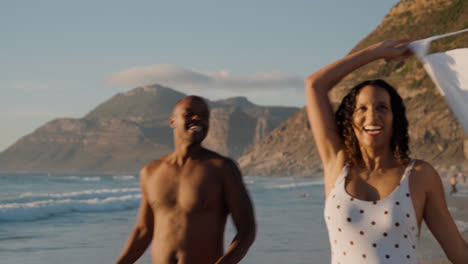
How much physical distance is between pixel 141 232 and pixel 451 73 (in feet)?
4.60

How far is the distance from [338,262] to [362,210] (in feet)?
0.77

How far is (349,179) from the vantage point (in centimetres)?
248

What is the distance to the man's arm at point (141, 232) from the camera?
2.72 metres

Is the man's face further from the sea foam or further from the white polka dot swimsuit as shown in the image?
the sea foam

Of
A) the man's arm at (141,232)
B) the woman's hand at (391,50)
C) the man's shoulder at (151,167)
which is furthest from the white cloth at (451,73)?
the man's arm at (141,232)

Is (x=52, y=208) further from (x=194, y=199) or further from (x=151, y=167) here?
(x=194, y=199)

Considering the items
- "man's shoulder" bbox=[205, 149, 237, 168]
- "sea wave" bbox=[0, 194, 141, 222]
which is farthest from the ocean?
"man's shoulder" bbox=[205, 149, 237, 168]

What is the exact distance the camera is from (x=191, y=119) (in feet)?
8.63

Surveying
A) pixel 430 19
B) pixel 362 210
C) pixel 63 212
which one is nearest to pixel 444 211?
pixel 362 210

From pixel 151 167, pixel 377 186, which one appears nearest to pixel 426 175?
pixel 377 186

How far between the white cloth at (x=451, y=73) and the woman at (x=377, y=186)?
0.49 ft

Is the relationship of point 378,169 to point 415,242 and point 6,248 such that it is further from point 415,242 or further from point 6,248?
point 6,248

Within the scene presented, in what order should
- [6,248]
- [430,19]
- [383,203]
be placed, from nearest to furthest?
[383,203]
[6,248]
[430,19]

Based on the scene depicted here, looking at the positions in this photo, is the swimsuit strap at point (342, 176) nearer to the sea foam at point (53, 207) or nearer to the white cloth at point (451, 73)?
the white cloth at point (451, 73)
